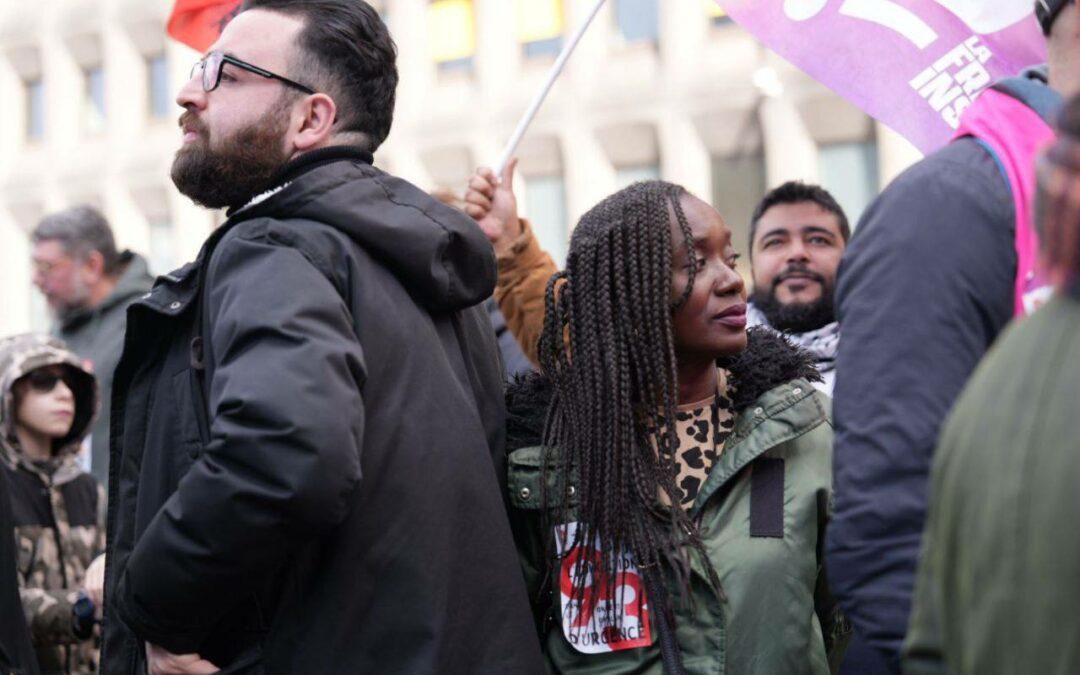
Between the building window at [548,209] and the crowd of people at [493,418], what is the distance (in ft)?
58.7

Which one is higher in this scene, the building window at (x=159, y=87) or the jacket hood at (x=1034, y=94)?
the building window at (x=159, y=87)

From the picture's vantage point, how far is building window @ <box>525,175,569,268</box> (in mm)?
21703

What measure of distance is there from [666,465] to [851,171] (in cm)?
1663

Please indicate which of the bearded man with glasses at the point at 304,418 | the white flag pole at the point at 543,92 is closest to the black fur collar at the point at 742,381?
the bearded man with glasses at the point at 304,418

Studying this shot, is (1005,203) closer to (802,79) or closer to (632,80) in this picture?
(802,79)

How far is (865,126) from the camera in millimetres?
19281

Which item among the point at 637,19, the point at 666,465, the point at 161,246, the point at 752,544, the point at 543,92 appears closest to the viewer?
the point at 752,544

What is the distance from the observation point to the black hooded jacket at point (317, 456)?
8.81 feet

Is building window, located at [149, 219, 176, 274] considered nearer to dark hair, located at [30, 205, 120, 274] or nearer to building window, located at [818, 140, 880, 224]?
building window, located at [818, 140, 880, 224]

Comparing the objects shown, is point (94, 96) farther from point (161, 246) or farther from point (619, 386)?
point (619, 386)

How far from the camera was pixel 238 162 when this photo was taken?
3.19m

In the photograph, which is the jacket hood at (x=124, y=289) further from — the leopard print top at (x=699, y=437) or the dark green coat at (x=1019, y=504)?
the dark green coat at (x=1019, y=504)

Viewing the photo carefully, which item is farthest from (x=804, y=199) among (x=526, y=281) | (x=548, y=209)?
(x=548, y=209)

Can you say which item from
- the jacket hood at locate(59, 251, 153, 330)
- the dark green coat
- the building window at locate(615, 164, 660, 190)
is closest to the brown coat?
the jacket hood at locate(59, 251, 153, 330)
